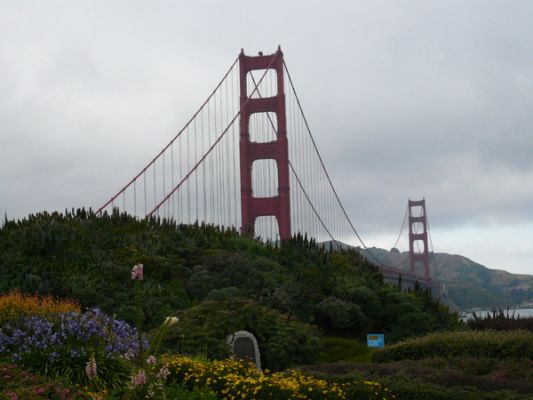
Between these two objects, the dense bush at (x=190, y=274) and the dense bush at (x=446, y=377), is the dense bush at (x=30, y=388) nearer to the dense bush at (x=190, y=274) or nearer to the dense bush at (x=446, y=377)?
the dense bush at (x=446, y=377)

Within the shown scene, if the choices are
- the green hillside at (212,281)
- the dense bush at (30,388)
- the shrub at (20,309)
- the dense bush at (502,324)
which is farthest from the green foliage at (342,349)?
the dense bush at (30,388)

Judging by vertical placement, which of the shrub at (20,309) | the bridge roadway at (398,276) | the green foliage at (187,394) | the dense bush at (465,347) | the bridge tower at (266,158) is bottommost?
the green foliage at (187,394)

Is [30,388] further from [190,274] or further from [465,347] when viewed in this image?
[190,274]

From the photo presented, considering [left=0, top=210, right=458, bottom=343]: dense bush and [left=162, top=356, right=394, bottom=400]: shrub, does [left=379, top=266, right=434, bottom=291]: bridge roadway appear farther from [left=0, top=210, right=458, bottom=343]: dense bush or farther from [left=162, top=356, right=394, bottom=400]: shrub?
[left=162, top=356, right=394, bottom=400]: shrub

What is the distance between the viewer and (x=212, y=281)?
23.4 metres

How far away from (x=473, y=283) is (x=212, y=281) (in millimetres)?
139461

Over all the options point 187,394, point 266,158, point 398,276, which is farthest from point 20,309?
point 398,276

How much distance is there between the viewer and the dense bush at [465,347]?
16859mm

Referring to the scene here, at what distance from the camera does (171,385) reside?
10906 millimetres

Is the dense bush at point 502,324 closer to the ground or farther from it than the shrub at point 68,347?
farther from it

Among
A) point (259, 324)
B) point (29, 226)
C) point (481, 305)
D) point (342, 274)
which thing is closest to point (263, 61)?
point (342, 274)

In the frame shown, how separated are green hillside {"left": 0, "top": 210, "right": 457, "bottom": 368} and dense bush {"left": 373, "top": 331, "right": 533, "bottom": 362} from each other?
2018 mm

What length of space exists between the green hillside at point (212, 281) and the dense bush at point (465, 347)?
79.4 inches

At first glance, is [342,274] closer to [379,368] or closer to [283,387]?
[379,368]
